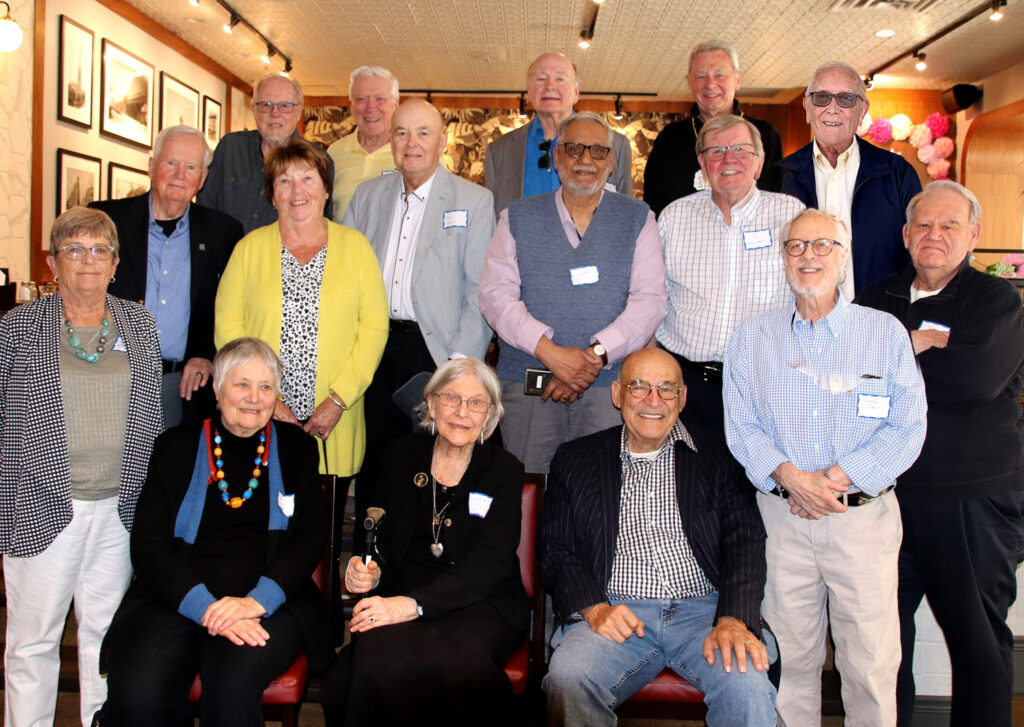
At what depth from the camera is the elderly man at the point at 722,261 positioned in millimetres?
2789

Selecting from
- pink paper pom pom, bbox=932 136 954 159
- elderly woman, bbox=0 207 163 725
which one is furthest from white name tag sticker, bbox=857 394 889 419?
pink paper pom pom, bbox=932 136 954 159

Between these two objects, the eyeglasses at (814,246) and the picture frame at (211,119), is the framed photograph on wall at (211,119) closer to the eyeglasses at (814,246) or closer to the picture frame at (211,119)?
the picture frame at (211,119)

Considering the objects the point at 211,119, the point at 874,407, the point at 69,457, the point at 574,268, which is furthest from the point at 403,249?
the point at 211,119

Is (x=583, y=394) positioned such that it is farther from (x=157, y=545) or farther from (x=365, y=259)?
(x=157, y=545)

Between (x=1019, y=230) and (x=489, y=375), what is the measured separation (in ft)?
32.4

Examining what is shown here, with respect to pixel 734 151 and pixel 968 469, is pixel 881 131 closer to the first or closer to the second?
pixel 734 151

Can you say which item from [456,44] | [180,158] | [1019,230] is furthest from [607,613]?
[1019,230]

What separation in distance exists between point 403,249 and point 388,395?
1.90ft

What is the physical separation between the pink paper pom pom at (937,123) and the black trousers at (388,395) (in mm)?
9182

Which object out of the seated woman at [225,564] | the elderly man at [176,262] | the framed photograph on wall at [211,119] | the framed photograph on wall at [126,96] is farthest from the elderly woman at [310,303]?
the framed photograph on wall at [211,119]

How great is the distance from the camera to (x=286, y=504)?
2.41m

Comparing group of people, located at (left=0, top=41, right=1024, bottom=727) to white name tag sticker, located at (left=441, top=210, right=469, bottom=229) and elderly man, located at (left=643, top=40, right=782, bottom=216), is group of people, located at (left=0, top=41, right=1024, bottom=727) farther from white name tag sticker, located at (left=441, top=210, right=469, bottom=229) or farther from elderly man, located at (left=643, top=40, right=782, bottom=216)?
elderly man, located at (left=643, top=40, right=782, bottom=216)

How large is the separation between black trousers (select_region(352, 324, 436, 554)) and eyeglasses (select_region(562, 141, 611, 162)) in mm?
881

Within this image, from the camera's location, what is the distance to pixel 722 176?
9.31 feet
